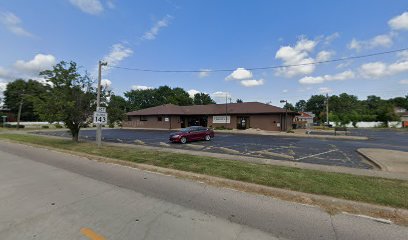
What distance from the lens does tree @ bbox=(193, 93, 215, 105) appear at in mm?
92750

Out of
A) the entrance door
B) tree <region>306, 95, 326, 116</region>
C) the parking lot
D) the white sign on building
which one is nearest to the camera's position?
the parking lot

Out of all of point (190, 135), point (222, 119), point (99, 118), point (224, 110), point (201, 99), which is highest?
point (201, 99)

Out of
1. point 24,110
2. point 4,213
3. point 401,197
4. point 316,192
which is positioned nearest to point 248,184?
point 316,192

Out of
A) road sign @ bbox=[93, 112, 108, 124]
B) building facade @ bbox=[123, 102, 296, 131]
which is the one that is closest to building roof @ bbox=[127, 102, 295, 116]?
building facade @ bbox=[123, 102, 296, 131]

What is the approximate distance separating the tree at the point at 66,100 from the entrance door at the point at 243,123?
24.2 m

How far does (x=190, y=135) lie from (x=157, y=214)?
15275 mm

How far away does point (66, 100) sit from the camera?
16750 millimetres

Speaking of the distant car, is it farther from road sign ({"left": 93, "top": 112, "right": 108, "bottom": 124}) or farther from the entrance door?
the entrance door

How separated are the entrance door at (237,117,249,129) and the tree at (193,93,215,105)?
54400 mm

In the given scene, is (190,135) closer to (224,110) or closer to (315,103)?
(224,110)

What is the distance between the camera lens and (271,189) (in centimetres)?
659

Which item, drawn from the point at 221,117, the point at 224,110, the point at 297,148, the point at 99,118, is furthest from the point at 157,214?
the point at 224,110

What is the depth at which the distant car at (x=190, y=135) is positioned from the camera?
767 inches

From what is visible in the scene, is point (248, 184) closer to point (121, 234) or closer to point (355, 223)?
point (355, 223)
